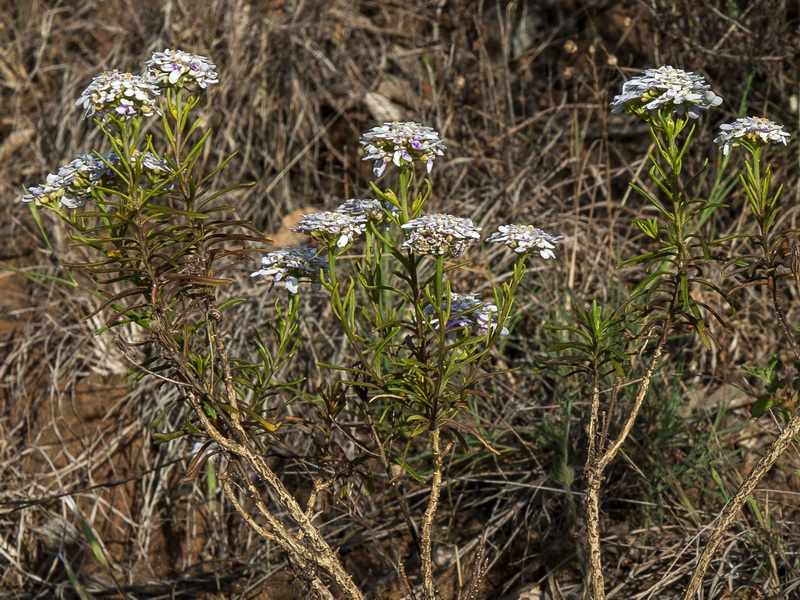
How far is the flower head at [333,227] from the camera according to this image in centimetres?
139

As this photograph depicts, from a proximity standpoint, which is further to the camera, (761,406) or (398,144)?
(761,406)

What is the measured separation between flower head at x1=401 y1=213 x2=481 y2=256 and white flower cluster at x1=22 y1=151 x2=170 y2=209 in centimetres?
48

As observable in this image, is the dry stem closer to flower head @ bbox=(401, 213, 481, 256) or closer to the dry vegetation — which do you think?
the dry vegetation

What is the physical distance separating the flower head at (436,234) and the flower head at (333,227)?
13cm

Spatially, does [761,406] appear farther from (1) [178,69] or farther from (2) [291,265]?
(1) [178,69]

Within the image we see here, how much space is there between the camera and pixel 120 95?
1349 millimetres

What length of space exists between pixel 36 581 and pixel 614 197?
2437 mm

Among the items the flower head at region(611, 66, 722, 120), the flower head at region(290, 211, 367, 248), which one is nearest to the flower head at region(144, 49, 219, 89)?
the flower head at region(290, 211, 367, 248)

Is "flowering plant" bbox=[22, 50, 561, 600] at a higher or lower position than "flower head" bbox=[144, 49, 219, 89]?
lower

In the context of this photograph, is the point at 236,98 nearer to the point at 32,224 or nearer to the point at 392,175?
the point at 392,175

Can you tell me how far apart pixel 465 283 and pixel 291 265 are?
4.95 ft

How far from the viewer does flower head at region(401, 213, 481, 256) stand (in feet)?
4.24

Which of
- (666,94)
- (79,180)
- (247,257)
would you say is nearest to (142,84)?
(79,180)

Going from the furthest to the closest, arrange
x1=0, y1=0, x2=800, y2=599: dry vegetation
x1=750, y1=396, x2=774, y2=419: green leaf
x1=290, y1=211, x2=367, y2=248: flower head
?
x1=0, y1=0, x2=800, y2=599: dry vegetation < x1=750, y1=396, x2=774, y2=419: green leaf < x1=290, y1=211, x2=367, y2=248: flower head
